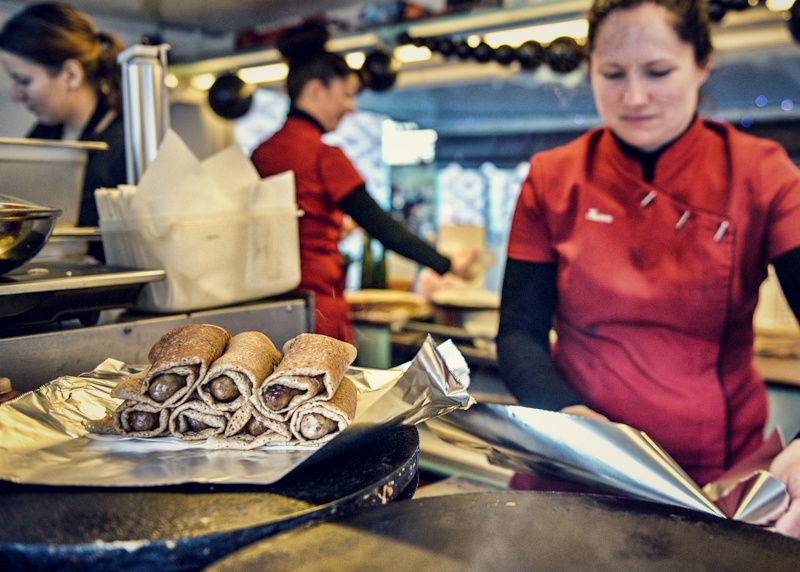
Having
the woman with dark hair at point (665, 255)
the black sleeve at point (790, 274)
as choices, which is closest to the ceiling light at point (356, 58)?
the woman with dark hair at point (665, 255)

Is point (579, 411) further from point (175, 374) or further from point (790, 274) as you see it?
point (175, 374)

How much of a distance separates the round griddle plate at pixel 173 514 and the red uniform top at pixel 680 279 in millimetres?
851

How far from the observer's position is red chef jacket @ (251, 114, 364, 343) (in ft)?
Answer: 6.67

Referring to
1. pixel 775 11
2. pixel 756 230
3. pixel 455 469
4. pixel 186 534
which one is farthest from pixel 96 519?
pixel 775 11

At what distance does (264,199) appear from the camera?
115cm

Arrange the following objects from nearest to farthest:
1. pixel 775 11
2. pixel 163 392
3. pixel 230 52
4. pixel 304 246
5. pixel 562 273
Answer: pixel 163 392 < pixel 562 273 < pixel 304 246 < pixel 775 11 < pixel 230 52

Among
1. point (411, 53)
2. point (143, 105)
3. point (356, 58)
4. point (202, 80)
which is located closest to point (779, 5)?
point (411, 53)

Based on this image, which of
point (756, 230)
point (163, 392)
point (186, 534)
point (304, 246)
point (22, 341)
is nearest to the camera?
point (186, 534)

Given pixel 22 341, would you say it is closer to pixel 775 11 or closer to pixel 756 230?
pixel 756 230

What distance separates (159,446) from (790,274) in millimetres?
1186

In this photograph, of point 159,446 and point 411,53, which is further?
point 411,53

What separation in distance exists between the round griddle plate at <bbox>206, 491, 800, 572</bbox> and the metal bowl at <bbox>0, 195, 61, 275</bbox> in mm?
542

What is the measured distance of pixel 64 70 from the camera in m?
2.02

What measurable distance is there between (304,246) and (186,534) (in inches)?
60.4
